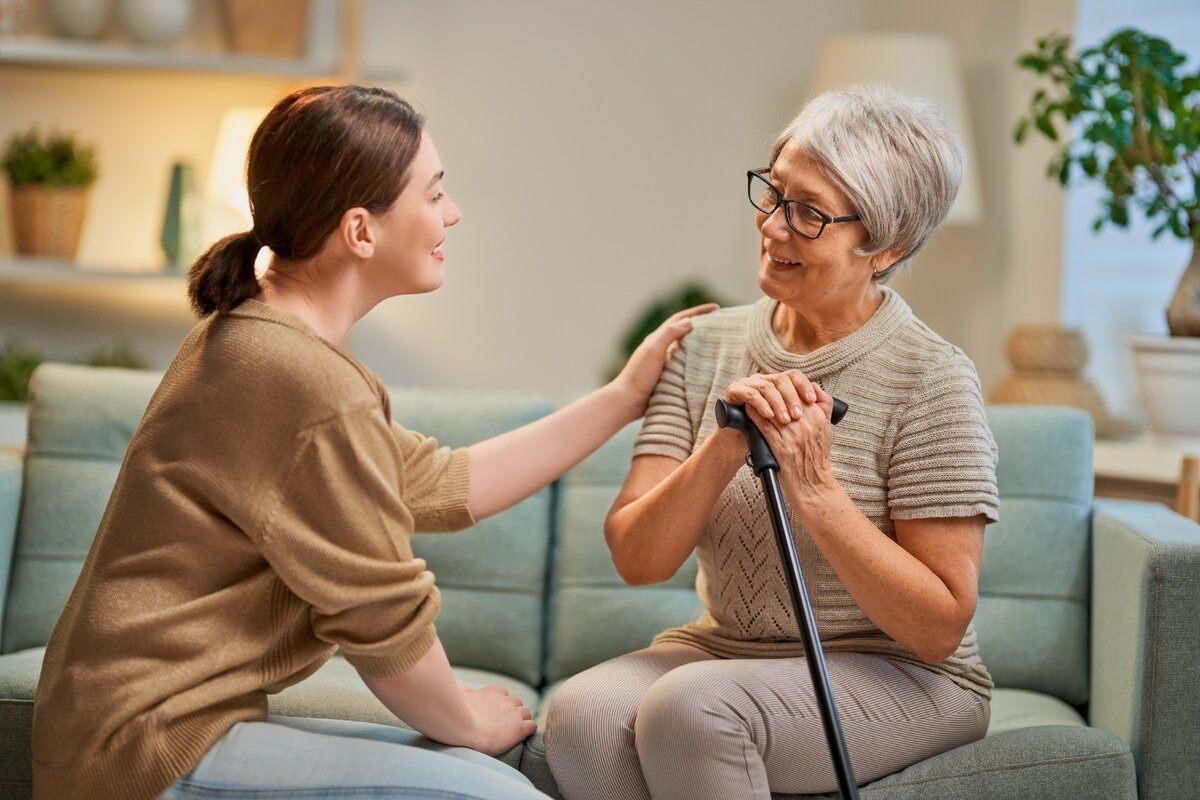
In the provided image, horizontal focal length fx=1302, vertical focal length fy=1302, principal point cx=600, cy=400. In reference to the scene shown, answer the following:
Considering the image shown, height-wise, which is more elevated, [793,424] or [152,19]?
[152,19]

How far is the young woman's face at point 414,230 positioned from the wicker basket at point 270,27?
1932 mm

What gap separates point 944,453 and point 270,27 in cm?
223

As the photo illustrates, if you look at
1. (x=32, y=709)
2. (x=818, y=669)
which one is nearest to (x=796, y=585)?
(x=818, y=669)

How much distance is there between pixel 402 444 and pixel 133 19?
1.86 metres

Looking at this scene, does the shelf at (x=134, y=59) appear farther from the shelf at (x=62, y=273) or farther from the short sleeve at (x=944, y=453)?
the short sleeve at (x=944, y=453)

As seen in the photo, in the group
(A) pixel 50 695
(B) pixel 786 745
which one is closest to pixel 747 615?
(B) pixel 786 745

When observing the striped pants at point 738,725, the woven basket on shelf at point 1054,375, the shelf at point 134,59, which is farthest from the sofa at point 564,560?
the shelf at point 134,59

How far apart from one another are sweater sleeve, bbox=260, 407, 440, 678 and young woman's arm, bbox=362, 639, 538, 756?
0.14 ft

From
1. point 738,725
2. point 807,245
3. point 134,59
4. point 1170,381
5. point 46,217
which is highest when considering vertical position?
point 134,59

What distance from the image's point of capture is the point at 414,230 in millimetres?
1392

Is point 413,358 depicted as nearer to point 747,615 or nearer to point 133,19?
point 133,19

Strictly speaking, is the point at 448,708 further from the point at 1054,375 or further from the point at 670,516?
the point at 1054,375

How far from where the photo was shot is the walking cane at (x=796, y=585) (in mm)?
1282

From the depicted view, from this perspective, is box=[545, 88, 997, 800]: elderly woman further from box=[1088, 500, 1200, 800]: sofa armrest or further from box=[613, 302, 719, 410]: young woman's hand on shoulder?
box=[1088, 500, 1200, 800]: sofa armrest
